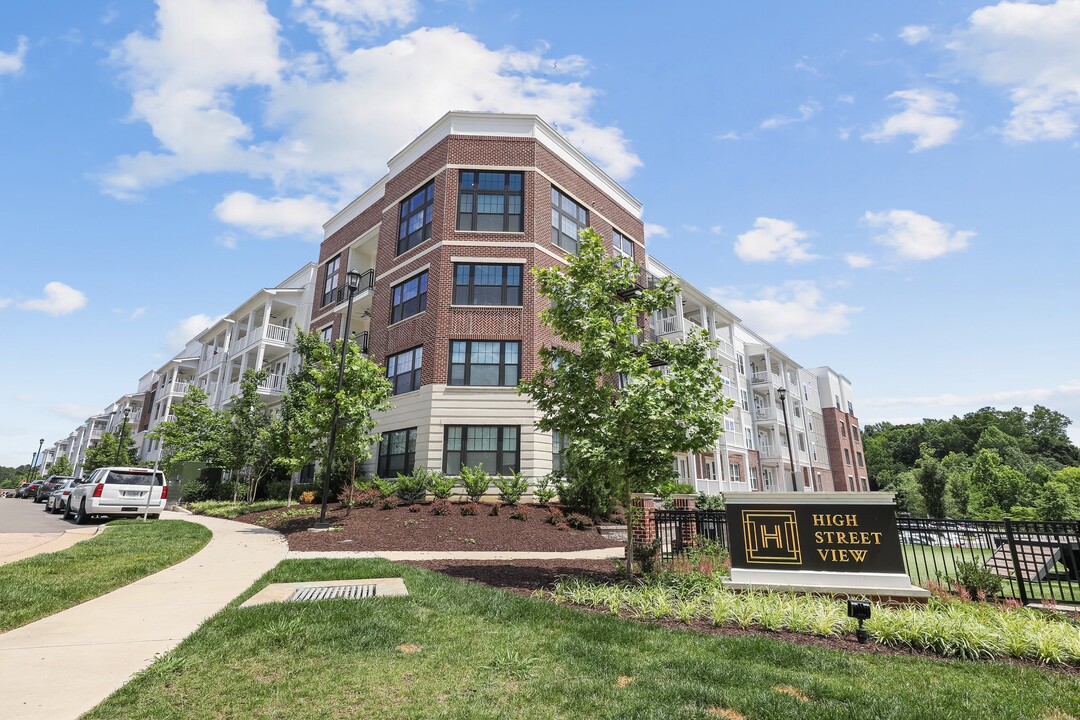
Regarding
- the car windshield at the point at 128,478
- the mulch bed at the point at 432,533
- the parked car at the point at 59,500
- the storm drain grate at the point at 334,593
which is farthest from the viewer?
the parked car at the point at 59,500

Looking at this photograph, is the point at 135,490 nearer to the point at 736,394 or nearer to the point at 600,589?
the point at 600,589

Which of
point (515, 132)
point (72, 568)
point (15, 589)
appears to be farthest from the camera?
point (515, 132)

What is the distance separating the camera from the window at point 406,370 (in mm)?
24000

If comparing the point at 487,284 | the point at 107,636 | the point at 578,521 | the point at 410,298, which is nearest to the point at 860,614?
the point at 107,636

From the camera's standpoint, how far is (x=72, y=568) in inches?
358

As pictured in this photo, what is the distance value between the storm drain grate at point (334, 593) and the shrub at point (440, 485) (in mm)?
11555

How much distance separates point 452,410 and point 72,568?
1394 cm

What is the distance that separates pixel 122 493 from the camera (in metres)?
17.8

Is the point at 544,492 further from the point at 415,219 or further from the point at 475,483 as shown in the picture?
the point at 415,219

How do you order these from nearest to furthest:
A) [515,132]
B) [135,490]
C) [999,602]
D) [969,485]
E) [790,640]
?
[790,640] → [999,602] → [135,490] → [515,132] → [969,485]

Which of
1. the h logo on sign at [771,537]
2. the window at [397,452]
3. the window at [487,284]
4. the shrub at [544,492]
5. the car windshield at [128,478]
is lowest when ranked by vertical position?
the h logo on sign at [771,537]

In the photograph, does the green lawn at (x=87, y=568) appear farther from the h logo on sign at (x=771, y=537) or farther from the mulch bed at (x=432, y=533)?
the h logo on sign at (x=771, y=537)

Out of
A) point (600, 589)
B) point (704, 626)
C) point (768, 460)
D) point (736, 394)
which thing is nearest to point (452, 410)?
point (600, 589)

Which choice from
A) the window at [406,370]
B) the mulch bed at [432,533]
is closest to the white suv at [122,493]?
the mulch bed at [432,533]
